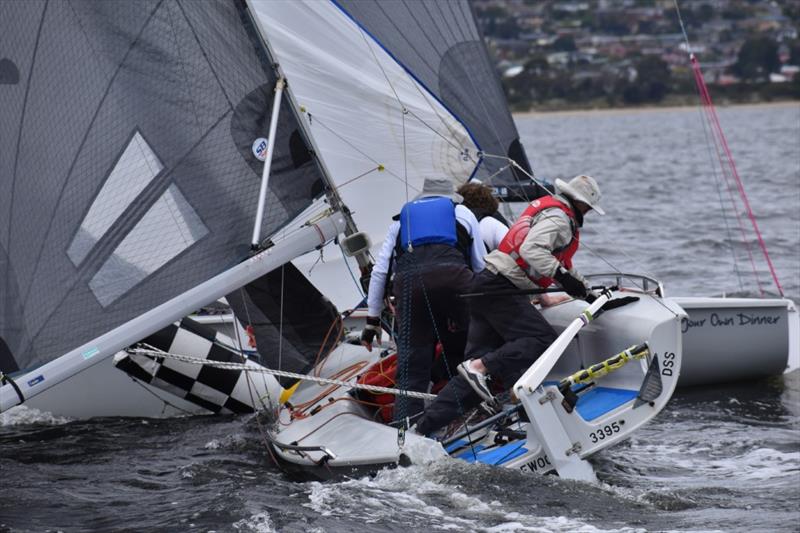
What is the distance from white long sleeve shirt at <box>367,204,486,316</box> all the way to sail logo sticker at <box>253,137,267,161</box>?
70 centimetres

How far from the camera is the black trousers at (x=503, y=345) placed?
20.3 ft

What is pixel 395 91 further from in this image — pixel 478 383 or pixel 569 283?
pixel 478 383

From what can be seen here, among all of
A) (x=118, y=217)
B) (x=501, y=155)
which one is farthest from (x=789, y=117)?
(x=118, y=217)

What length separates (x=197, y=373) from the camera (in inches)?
323

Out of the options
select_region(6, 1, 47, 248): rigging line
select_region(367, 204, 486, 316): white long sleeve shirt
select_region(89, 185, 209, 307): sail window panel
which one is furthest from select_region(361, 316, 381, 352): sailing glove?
A: select_region(6, 1, 47, 248): rigging line

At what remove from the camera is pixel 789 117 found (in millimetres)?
55500

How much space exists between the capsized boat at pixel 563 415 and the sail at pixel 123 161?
1.01 meters

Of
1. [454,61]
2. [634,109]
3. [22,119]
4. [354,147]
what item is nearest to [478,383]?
[22,119]

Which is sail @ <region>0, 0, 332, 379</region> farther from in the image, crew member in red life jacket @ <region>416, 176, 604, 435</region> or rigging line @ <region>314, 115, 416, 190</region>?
rigging line @ <region>314, 115, 416, 190</region>

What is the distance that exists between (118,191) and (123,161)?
5.8 inches

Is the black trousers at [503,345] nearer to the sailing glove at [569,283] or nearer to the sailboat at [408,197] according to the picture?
the sailboat at [408,197]

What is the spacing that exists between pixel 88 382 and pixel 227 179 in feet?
7.74

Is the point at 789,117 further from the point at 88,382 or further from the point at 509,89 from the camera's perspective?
the point at 88,382

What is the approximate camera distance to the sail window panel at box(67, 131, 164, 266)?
21.1 ft
